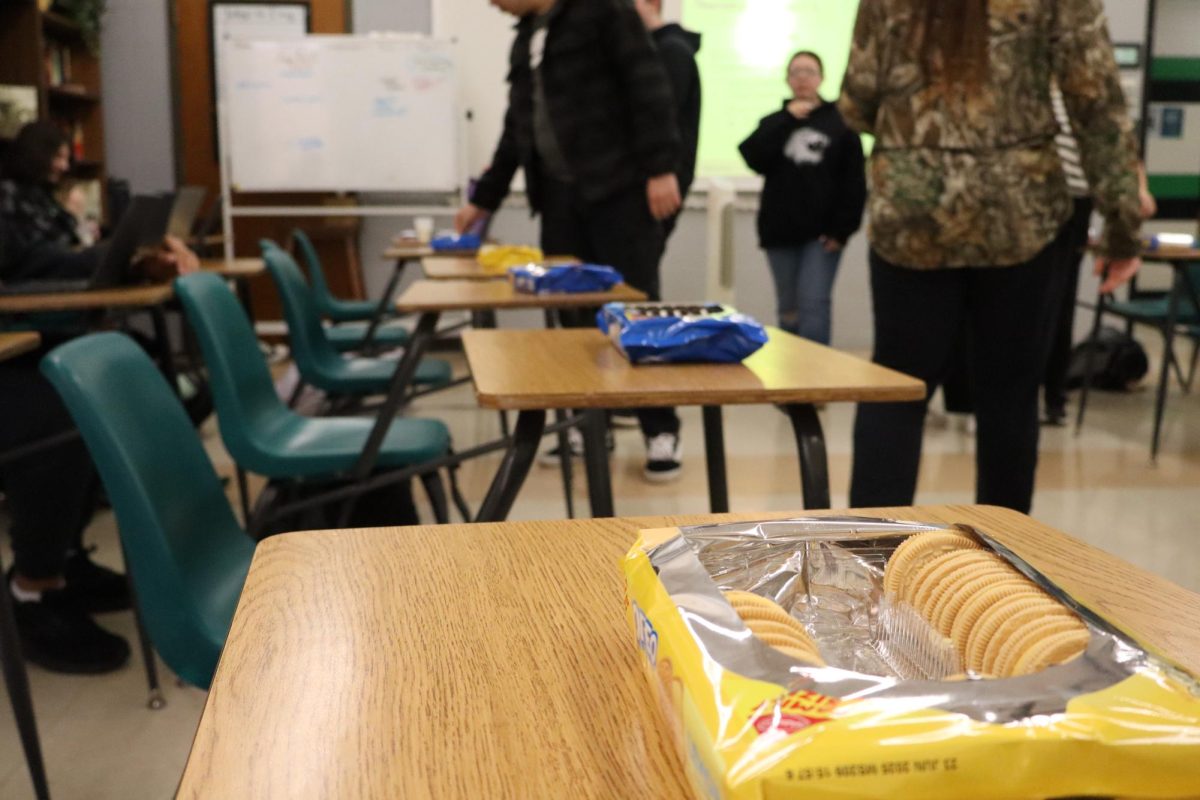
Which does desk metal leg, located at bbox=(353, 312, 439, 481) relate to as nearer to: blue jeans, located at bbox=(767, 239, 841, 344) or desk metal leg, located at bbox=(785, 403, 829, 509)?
desk metal leg, located at bbox=(785, 403, 829, 509)

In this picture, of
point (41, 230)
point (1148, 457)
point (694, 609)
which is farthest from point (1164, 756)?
point (1148, 457)

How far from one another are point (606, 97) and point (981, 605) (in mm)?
2503

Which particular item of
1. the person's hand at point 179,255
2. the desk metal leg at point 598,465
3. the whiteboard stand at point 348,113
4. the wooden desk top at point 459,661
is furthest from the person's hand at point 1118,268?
the whiteboard stand at point 348,113

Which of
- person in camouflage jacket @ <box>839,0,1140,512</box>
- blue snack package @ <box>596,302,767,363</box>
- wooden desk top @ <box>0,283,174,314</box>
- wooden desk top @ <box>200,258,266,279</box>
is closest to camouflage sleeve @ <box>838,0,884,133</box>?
person in camouflage jacket @ <box>839,0,1140,512</box>

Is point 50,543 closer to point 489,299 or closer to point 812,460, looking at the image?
point 489,299

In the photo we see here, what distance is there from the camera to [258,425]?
6.77 ft

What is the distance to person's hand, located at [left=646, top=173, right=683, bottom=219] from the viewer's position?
2689 mm

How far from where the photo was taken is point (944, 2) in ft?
5.53

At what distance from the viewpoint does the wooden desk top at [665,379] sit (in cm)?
113

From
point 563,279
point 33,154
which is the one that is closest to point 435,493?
point 563,279

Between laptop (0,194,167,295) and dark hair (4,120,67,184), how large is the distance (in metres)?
0.89

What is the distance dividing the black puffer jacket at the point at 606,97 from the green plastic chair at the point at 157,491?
66.6 inches

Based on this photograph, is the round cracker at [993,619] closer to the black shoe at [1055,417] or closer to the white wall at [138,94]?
the black shoe at [1055,417]

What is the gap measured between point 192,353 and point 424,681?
4030 mm
